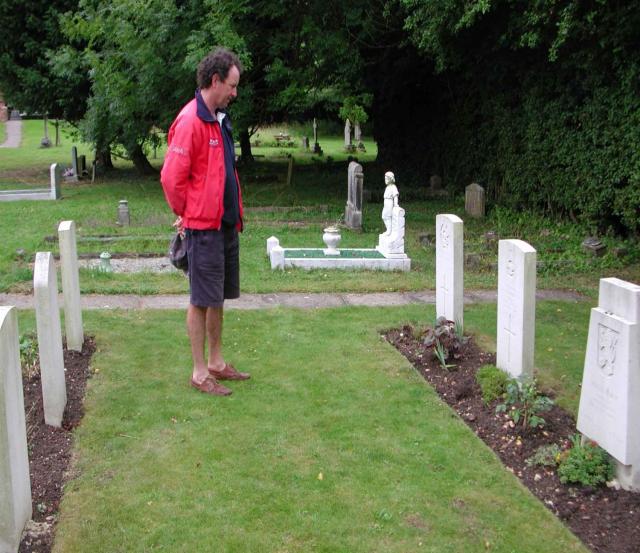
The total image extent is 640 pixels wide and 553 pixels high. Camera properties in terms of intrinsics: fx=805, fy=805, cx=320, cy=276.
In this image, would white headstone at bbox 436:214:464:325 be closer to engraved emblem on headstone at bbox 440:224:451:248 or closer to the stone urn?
engraved emblem on headstone at bbox 440:224:451:248

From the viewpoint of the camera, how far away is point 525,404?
5.72 meters

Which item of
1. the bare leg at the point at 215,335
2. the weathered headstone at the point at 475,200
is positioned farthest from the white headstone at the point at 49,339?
the weathered headstone at the point at 475,200

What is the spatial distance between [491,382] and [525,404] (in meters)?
0.55

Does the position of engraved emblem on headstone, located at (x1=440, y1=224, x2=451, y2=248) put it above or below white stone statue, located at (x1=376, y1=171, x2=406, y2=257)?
above

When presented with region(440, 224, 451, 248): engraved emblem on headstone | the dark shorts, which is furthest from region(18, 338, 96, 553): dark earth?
region(440, 224, 451, 248): engraved emblem on headstone

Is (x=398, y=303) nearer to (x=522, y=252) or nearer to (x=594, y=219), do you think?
(x=522, y=252)

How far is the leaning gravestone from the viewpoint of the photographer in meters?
4.64

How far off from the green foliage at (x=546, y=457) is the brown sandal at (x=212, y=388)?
2381 millimetres

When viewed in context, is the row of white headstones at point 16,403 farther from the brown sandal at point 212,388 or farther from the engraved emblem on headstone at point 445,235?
the engraved emblem on headstone at point 445,235

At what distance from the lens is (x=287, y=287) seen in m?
9.99

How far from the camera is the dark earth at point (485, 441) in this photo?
4.36 m

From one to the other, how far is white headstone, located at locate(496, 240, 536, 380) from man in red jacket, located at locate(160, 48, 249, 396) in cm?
216

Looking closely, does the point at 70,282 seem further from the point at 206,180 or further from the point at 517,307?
the point at 517,307

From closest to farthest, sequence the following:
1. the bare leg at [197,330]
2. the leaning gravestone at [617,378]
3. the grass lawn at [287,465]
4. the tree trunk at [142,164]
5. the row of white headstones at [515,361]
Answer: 1. the row of white headstones at [515,361]
2. the grass lawn at [287,465]
3. the leaning gravestone at [617,378]
4. the bare leg at [197,330]
5. the tree trunk at [142,164]
